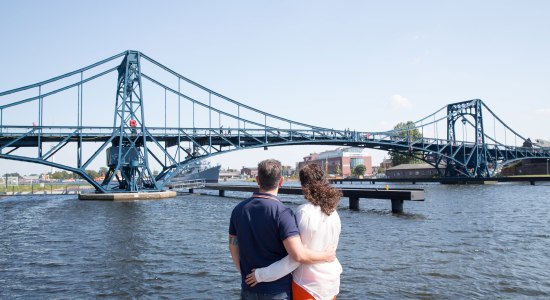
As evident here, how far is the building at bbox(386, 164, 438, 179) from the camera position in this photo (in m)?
118

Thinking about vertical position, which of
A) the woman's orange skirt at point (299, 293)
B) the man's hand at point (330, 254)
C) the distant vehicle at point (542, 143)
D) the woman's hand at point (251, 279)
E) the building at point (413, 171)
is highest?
the distant vehicle at point (542, 143)

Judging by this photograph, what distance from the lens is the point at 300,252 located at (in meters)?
3.92

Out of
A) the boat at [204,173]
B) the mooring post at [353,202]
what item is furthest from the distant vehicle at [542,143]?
the mooring post at [353,202]

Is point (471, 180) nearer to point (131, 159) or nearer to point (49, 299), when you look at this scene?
point (131, 159)

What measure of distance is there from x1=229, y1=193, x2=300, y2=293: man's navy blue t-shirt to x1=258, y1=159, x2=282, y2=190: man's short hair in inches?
3.8

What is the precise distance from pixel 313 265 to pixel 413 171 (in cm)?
12696

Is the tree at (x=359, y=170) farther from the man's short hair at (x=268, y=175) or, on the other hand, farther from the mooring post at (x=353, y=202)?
the man's short hair at (x=268, y=175)

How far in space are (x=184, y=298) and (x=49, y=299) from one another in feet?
8.97

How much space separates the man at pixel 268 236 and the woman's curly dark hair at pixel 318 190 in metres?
0.26

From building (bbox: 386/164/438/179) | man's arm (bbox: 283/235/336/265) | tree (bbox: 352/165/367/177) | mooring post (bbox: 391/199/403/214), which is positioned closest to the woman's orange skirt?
man's arm (bbox: 283/235/336/265)

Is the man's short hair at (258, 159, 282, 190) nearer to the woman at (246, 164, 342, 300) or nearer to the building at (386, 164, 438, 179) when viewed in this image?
the woman at (246, 164, 342, 300)

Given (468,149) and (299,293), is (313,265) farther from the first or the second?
(468,149)

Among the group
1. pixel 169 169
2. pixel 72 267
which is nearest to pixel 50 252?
pixel 72 267

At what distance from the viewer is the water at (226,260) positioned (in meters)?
9.69
